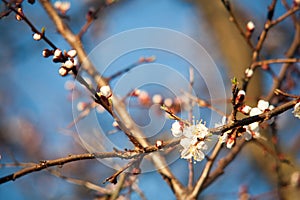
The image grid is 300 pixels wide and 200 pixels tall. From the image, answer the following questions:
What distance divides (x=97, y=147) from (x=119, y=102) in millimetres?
225

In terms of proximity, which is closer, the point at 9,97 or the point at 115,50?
the point at 115,50

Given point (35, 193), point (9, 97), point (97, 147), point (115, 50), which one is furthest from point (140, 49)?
point (9, 97)

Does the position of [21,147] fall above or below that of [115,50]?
above

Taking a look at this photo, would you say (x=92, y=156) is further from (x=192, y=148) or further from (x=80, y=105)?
(x=80, y=105)

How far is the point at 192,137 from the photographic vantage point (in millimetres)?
974

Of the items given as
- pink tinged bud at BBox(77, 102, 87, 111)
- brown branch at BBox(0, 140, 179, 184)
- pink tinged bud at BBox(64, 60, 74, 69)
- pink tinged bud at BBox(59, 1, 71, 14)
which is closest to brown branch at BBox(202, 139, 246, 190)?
brown branch at BBox(0, 140, 179, 184)

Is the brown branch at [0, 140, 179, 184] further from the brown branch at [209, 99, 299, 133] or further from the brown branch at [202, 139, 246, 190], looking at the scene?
the brown branch at [202, 139, 246, 190]

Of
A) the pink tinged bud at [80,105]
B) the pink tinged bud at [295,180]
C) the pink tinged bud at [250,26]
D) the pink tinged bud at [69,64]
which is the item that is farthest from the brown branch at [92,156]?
the pink tinged bud at [295,180]

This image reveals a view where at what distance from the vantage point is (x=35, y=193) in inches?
174

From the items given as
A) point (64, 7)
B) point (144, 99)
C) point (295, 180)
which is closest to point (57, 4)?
point (64, 7)

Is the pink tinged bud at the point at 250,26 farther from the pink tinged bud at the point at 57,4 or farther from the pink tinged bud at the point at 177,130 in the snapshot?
the pink tinged bud at the point at 57,4

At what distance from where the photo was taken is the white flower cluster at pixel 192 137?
96 cm

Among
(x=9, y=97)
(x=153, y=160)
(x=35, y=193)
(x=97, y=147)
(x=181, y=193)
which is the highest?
(x=9, y=97)

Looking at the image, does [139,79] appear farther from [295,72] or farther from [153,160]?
[295,72]
